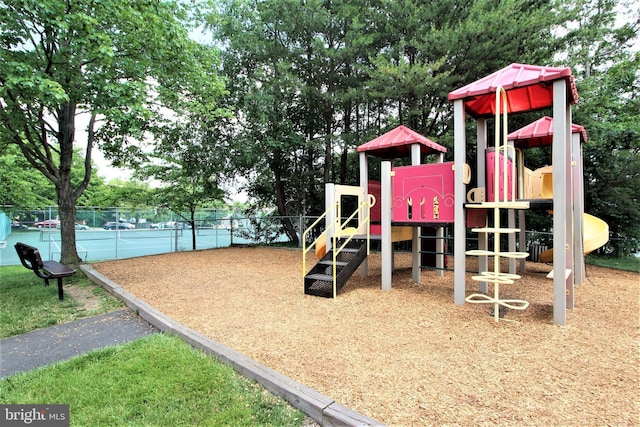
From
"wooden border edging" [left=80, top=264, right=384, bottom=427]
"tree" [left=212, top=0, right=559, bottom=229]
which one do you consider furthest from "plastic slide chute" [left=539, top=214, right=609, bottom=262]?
"wooden border edging" [left=80, top=264, right=384, bottom=427]

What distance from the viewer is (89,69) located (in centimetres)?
675

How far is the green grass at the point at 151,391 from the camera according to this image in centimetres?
233

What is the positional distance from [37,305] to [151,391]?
166 inches

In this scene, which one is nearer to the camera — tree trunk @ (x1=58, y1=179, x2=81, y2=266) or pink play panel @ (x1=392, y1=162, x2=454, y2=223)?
pink play panel @ (x1=392, y1=162, x2=454, y2=223)

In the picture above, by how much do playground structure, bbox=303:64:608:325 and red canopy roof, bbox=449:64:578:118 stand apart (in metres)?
0.01

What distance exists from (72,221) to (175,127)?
4.59 m

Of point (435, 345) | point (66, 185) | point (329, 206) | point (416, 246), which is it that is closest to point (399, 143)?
point (329, 206)

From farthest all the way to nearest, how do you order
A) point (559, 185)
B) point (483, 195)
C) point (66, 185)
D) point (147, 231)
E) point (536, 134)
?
1. point (147, 231)
2. point (66, 185)
3. point (536, 134)
4. point (483, 195)
5. point (559, 185)

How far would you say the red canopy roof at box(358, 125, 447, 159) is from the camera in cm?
688

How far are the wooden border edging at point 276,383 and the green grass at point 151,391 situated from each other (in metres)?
0.07

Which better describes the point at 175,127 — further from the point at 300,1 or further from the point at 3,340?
the point at 3,340

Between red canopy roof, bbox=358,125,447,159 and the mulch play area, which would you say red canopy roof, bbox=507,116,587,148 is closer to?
red canopy roof, bbox=358,125,447,159

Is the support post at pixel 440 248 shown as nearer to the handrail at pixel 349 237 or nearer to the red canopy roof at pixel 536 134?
the handrail at pixel 349 237

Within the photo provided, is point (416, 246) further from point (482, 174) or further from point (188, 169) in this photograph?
point (188, 169)
